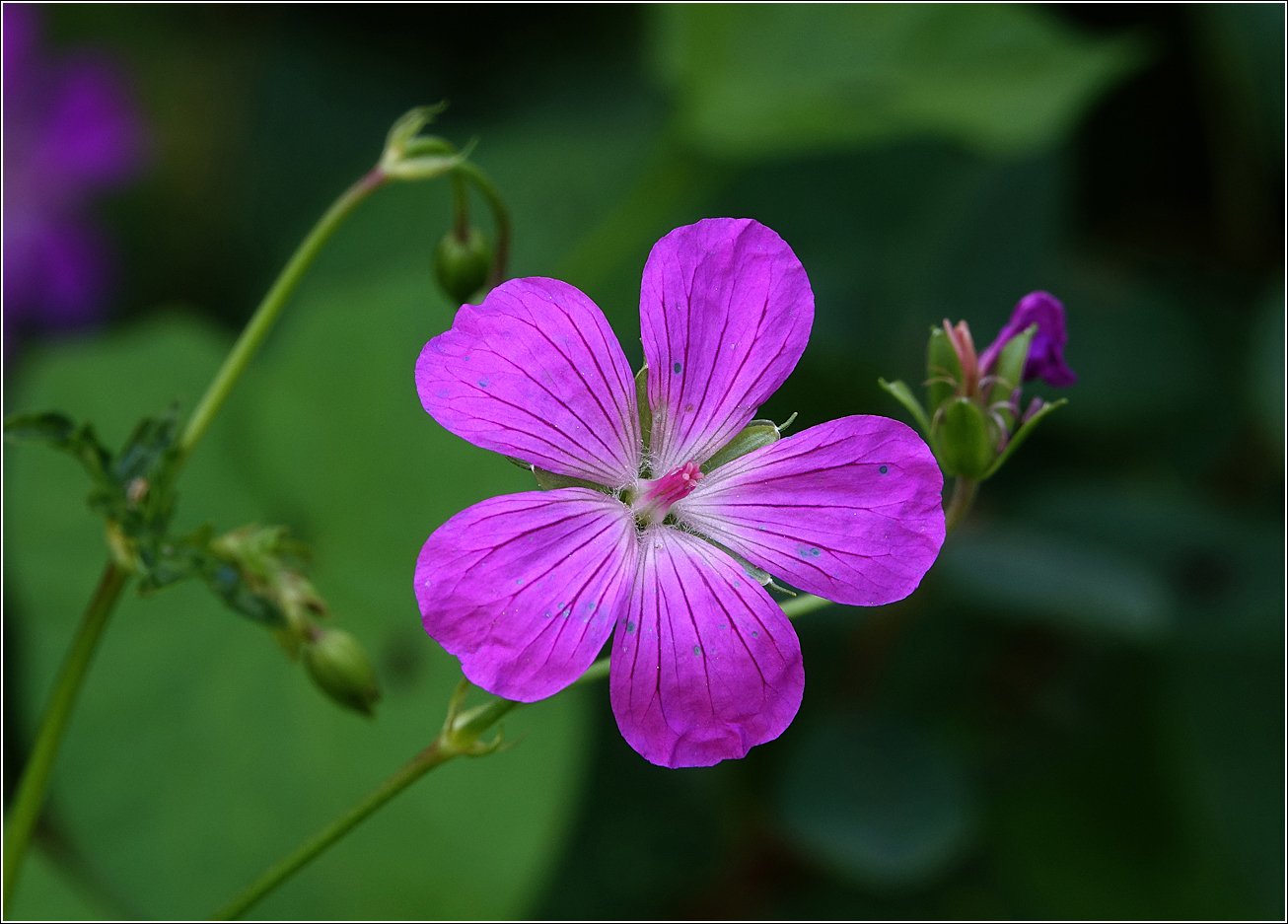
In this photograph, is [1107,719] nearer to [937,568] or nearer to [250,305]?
[937,568]

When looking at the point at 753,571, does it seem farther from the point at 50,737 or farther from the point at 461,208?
the point at 50,737

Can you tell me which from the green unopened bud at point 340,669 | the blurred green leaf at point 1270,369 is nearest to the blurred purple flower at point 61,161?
the green unopened bud at point 340,669

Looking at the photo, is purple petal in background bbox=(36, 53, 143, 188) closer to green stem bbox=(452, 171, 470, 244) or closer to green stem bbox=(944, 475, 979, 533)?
green stem bbox=(452, 171, 470, 244)

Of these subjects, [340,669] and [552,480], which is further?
[340,669]

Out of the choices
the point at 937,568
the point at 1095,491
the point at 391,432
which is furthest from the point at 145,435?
the point at 1095,491

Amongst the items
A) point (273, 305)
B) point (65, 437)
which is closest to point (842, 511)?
point (273, 305)

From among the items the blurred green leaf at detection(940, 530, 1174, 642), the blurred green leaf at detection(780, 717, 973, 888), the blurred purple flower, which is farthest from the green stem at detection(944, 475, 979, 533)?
the blurred purple flower
